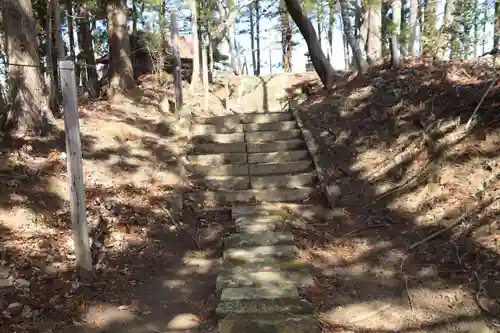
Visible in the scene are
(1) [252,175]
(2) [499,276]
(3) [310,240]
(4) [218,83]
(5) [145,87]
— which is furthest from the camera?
(4) [218,83]

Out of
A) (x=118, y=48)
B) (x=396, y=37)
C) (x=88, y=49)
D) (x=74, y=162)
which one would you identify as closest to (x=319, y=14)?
(x=88, y=49)

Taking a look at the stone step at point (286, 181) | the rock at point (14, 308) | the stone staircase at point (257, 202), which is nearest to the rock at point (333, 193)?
the stone staircase at point (257, 202)

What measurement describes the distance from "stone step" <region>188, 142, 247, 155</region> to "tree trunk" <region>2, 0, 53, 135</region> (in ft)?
9.10

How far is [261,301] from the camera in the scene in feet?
12.2

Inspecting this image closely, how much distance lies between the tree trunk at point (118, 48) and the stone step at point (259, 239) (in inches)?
269

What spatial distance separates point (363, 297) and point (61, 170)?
443 cm

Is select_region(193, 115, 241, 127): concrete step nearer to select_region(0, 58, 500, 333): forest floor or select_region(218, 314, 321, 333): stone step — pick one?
select_region(0, 58, 500, 333): forest floor

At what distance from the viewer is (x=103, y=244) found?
4.66 metres

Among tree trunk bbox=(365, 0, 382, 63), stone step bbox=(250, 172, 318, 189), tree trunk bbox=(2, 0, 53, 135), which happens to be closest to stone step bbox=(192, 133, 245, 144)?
stone step bbox=(250, 172, 318, 189)

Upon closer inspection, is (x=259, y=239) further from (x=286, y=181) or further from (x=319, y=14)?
(x=319, y=14)

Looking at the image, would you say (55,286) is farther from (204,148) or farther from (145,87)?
(145,87)

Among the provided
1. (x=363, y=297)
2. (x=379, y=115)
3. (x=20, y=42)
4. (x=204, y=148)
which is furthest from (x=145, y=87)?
(x=363, y=297)

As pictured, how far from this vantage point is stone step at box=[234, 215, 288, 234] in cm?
523

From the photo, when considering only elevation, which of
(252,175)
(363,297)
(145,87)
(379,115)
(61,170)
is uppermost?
(145,87)
